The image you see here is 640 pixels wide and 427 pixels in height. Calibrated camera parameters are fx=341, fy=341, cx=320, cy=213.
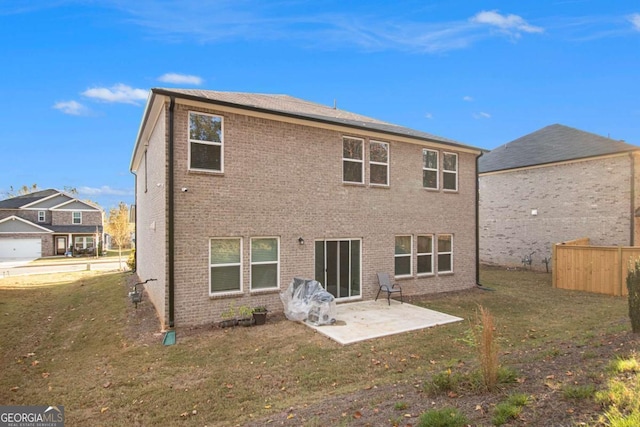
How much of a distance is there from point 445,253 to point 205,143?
9.98 metres

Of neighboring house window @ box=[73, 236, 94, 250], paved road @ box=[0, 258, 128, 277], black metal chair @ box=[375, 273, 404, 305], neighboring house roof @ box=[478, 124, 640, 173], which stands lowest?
paved road @ box=[0, 258, 128, 277]

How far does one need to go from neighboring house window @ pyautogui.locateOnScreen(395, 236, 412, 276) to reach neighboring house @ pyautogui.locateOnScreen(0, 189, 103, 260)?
128 feet

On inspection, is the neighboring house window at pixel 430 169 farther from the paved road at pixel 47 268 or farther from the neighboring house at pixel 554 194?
the paved road at pixel 47 268

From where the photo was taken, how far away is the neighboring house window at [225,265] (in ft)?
30.0

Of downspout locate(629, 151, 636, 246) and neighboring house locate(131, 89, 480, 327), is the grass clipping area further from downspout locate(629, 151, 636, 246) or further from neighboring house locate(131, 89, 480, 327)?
downspout locate(629, 151, 636, 246)

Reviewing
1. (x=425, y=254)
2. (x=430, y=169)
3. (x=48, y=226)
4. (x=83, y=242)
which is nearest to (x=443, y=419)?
(x=425, y=254)

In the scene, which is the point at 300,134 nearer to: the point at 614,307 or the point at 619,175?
the point at 614,307

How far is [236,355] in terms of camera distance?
691cm

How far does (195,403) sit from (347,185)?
791 centimetres

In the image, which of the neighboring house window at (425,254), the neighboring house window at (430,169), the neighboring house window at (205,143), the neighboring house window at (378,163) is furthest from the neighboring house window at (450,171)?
the neighboring house window at (205,143)

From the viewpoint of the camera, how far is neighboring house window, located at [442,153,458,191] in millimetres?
13852

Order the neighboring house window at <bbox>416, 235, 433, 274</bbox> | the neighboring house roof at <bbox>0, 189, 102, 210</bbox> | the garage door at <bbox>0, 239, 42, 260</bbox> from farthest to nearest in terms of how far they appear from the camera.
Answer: the neighboring house roof at <bbox>0, 189, 102, 210</bbox>
the garage door at <bbox>0, 239, 42, 260</bbox>
the neighboring house window at <bbox>416, 235, 433, 274</bbox>

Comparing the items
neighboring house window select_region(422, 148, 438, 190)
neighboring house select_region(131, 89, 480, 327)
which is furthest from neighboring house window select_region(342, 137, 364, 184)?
neighboring house window select_region(422, 148, 438, 190)

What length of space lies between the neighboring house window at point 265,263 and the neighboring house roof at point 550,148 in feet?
54.8
